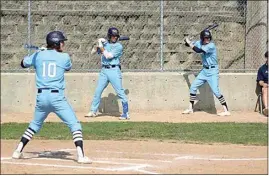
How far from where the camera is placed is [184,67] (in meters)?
17.1

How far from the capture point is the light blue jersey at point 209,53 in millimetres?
13922

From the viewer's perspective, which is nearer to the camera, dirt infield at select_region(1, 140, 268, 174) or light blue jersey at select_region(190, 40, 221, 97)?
dirt infield at select_region(1, 140, 268, 174)

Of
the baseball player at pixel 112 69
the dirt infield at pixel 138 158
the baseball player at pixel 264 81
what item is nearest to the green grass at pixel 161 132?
the dirt infield at pixel 138 158

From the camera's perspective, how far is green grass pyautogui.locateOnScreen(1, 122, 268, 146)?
36.6ft

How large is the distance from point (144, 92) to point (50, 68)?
257 inches

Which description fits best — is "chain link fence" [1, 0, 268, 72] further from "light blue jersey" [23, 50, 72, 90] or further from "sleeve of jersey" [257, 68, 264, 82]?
"light blue jersey" [23, 50, 72, 90]

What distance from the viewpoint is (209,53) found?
46.1 feet

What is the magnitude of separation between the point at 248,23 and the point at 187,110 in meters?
4.66

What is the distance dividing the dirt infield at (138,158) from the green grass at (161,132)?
521mm

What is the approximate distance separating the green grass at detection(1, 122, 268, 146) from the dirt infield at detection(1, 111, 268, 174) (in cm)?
52

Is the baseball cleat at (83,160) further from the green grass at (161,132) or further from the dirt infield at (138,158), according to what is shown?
the green grass at (161,132)

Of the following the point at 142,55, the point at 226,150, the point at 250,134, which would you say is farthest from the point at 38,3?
the point at 226,150

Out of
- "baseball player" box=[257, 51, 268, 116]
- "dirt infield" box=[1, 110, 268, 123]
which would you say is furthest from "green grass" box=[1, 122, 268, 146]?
"baseball player" box=[257, 51, 268, 116]

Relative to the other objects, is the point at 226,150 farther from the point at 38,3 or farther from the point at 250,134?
the point at 38,3
